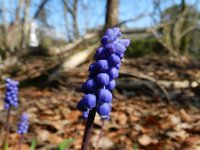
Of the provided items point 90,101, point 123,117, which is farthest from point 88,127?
point 123,117

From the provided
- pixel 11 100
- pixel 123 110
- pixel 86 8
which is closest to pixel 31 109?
pixel 123 110

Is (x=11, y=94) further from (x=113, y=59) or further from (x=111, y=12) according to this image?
(x=111, y=12)

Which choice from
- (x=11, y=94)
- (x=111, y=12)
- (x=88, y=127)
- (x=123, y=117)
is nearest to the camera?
(x=88, y=127)

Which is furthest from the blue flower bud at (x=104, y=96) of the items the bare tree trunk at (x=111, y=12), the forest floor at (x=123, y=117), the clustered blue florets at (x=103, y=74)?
the bare tree trunk at (x=111, y=12)

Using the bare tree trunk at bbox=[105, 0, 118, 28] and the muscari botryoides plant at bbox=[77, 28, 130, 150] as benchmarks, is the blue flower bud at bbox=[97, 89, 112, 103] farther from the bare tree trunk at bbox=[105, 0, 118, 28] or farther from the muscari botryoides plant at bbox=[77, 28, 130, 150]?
the bare tree trunk at bbox=[105, 0, 118, 28]

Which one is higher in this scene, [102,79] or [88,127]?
[102,79]

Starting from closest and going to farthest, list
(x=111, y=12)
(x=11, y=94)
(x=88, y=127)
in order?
(x=88, y=127)
(x=11, y=94)
(x=111, y=12)

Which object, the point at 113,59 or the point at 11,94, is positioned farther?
the point at 11,94
